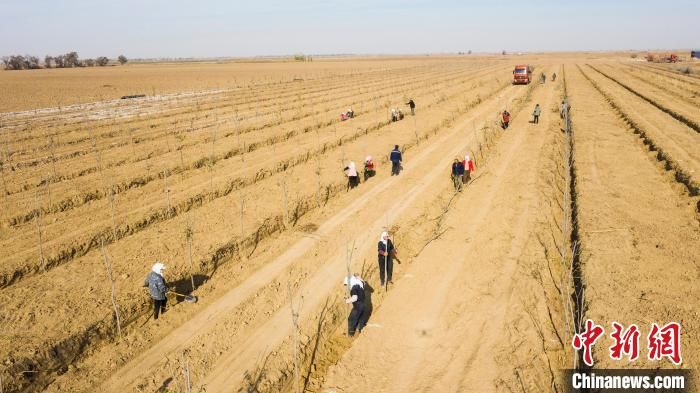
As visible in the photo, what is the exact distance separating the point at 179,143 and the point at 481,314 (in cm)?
1845

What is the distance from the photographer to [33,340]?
27.4ft

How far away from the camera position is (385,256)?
10.1 metres

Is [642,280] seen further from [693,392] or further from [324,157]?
[324,157]

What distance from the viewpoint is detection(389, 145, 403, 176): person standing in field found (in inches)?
697

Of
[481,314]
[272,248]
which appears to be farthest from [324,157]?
[481,314]

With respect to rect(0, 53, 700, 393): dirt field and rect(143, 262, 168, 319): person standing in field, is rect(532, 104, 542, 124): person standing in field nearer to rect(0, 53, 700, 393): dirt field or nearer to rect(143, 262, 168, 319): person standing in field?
rect(0, 53, 700, 393): dirt field

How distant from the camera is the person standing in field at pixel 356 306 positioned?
8562 millimetres

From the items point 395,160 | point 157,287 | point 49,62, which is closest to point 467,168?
point 395,160

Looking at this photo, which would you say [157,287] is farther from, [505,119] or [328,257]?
[505,119]

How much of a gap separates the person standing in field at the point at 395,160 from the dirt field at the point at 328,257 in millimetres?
572

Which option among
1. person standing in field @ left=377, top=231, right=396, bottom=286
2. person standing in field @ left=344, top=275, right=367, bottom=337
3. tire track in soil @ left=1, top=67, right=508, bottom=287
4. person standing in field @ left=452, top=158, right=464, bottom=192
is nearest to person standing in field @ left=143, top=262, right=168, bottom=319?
tire track in soil @ left=1, top=67, right=508, bottom=287

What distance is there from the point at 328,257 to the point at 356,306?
3.27 m

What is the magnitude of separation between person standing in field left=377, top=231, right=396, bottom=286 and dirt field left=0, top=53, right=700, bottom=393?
0.37 meters

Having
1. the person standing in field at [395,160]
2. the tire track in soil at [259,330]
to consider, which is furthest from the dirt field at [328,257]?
the person standing in field at [395,160]
